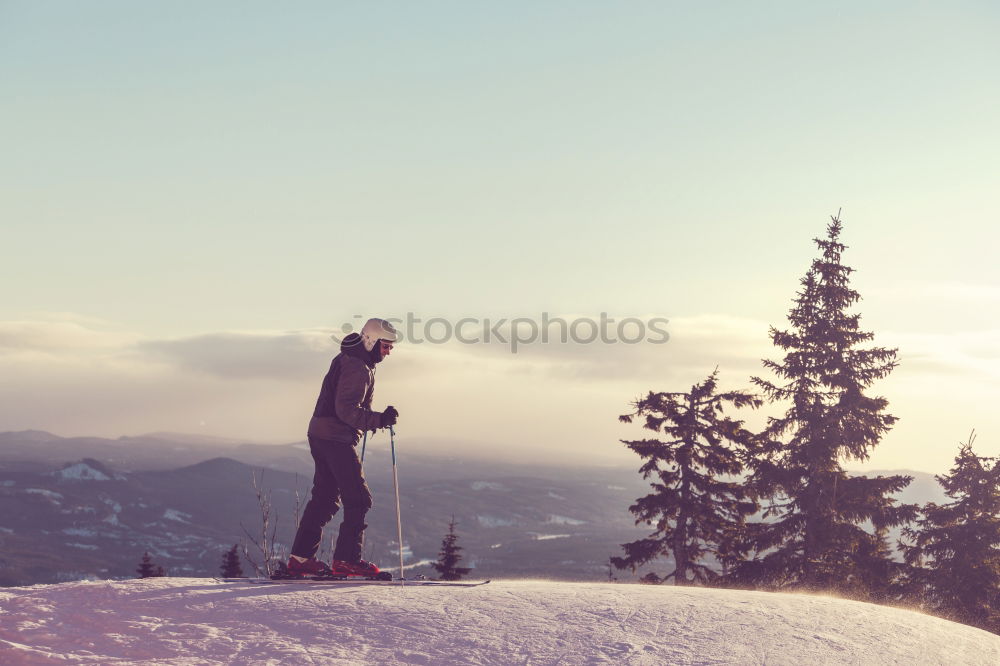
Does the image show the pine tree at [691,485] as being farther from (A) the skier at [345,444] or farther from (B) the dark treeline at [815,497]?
(A) the skier at [345,444]

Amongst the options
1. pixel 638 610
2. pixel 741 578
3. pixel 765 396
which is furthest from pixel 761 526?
pixel 638 610

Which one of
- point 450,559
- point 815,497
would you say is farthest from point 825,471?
point 450,559

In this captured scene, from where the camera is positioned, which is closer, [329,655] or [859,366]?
[329,655]

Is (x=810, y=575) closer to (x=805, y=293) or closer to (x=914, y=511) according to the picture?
(x=914, y=511)

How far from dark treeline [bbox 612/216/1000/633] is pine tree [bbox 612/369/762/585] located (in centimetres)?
3

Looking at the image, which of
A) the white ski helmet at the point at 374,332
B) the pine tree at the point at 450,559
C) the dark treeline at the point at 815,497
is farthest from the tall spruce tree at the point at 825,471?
the white ski helmet at the point at 374,332

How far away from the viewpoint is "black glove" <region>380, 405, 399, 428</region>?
9.40 metres

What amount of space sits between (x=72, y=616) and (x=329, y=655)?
2718 mm

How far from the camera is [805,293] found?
27.3 m

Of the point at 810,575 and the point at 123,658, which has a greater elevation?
the point at 123,658

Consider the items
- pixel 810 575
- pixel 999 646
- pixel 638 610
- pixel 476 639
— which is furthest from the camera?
pixel 810 575

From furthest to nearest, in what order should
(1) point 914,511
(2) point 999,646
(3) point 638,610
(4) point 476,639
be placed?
(1) point 914,511 < (2) point 999,646 < (3) point 638,610 < (4) point 476,639

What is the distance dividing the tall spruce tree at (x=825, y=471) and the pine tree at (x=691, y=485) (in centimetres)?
87

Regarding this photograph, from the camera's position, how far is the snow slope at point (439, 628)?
271 inches
